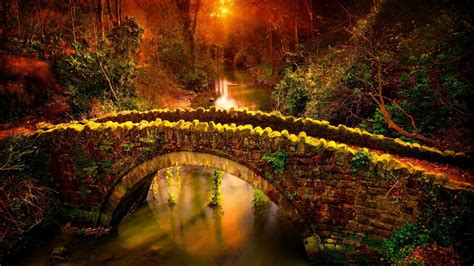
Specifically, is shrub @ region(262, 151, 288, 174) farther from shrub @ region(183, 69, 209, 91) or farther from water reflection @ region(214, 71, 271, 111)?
shrub @ region(183, 69, 209, 91)

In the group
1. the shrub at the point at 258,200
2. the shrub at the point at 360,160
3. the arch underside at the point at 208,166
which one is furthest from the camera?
the shrub at the point at 258,200

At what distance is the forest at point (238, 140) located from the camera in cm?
595

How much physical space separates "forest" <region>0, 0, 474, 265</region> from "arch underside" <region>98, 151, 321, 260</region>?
0.35 feet

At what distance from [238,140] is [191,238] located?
12.7 feet

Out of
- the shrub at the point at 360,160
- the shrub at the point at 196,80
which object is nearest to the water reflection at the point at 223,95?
the shrub at the point at 196,80

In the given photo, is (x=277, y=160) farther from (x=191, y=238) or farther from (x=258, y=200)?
(x=191, y=238)

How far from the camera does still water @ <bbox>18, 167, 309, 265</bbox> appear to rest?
7672 mm

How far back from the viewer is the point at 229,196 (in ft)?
34.3

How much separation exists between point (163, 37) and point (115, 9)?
352cm

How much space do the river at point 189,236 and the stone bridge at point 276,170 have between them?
806mm

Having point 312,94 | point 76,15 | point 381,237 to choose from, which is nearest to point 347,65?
point 312,94

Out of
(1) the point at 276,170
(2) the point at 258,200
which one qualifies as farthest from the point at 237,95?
(1) the point at 276,170

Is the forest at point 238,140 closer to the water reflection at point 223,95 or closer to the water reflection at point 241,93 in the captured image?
the water reflection at point 223,95

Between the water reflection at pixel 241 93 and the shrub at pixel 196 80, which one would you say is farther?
the shrub at pixel 196 80
